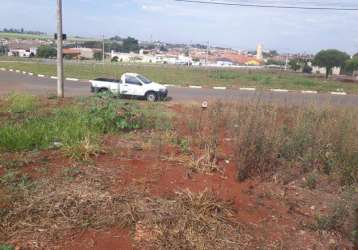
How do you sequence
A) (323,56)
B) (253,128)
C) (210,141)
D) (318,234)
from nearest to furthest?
(318,234) → (253,128) → (210,141) → (323,56)

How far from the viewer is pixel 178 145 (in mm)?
6645

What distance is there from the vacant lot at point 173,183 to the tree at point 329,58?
142 feet

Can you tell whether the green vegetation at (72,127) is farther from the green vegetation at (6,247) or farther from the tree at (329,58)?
the tree at (329,58)

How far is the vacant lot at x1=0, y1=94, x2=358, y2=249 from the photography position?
12.4ft

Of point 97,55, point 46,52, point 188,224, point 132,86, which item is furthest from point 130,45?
point 188,224

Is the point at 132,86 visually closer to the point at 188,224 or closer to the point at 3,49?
the point at 188,224

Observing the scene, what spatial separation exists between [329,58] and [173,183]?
4740 cm

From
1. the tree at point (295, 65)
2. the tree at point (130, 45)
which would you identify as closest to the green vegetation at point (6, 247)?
the tree at point (295, 65)

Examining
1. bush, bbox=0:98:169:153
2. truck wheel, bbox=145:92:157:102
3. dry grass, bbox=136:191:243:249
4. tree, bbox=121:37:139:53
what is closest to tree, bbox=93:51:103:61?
tree, bbox=121:37:139:53

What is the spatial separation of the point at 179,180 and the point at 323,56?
47042 mm

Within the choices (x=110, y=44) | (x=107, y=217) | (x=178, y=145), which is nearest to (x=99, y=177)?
(x=107, y=217)

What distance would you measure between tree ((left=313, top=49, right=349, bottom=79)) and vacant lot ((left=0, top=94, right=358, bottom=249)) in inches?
1704

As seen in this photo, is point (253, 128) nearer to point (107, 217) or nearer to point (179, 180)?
point (179, 180)

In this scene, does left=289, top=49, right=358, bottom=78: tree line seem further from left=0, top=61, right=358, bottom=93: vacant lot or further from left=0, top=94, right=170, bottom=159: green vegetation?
left=0, top=94, right=170, bottom=159: green vegetation
